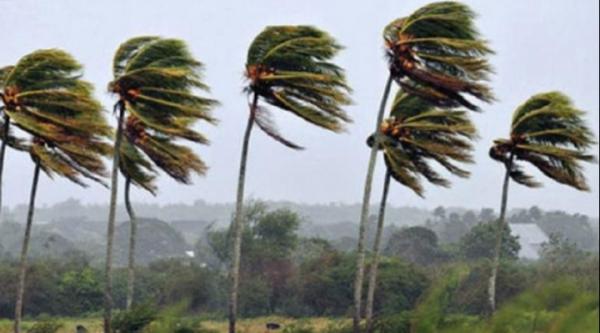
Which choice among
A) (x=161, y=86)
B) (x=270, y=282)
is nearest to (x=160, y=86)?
(x=161, y=86)

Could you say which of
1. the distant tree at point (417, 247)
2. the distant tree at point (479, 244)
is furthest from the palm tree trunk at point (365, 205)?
the distant tree at point (417, 247)

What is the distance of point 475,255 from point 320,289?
2108 centimetres

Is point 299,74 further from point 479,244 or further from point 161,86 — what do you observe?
point 479,244

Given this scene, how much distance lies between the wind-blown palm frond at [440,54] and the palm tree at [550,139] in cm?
435

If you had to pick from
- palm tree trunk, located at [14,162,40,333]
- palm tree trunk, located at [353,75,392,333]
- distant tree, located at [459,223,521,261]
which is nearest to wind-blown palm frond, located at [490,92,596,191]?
palm tree trunk, located at [353,75,392,333]

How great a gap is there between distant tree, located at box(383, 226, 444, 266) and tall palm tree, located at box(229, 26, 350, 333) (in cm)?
4158

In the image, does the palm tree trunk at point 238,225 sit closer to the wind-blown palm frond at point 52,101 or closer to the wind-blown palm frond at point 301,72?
the wind-blown palm frond at point 301,72

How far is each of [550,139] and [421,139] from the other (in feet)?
13.0

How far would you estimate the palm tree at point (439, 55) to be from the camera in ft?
63.2

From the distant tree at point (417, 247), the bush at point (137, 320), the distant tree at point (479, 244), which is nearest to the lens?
the bush at point (137, 320)

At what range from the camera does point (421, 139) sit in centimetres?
2156

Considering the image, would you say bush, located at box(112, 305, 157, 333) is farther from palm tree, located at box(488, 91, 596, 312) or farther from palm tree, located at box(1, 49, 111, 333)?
palm tree, located at box(488, 91, 596, 312)

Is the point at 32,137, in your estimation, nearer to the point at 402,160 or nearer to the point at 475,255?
the point at 402,160

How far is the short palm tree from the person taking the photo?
21156 mm
